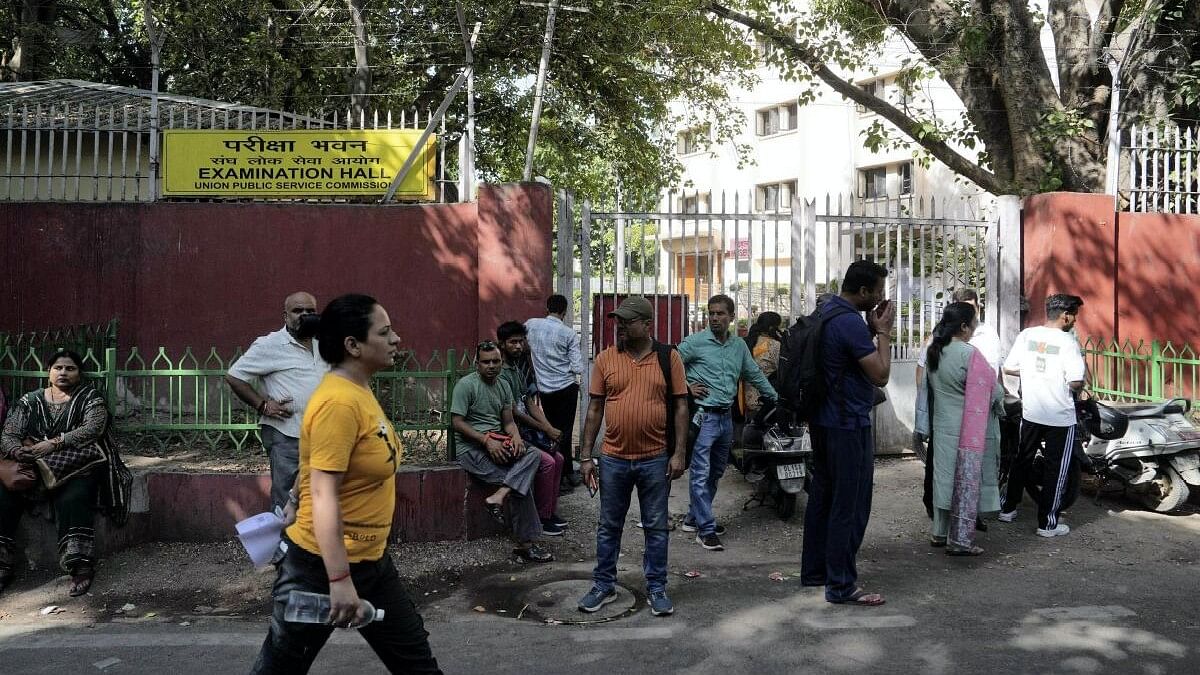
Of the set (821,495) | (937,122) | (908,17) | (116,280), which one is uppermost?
(908,17)

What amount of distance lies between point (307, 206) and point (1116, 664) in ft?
26.1

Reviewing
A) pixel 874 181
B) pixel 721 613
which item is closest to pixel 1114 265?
pixel 721 613

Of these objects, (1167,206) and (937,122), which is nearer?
(1167,206)

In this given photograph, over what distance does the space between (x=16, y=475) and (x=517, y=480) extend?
2.87m

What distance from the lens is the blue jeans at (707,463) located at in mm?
6609

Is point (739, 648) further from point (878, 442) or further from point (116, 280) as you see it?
point (116, 280)

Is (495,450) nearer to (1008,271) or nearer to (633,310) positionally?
(633,310)

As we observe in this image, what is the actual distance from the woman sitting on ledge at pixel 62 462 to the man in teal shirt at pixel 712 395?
144 inches

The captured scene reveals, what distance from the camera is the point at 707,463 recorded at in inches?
263

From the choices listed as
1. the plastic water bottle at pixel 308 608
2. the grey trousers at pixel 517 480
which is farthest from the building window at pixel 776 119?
the plastic water bottle at pixel 308 608

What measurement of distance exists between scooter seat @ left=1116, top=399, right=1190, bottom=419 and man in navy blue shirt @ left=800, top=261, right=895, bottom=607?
3214 millimetres

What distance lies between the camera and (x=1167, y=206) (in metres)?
10.1

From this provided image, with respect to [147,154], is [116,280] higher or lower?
lower

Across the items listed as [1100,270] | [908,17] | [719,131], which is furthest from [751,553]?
[719,131]
